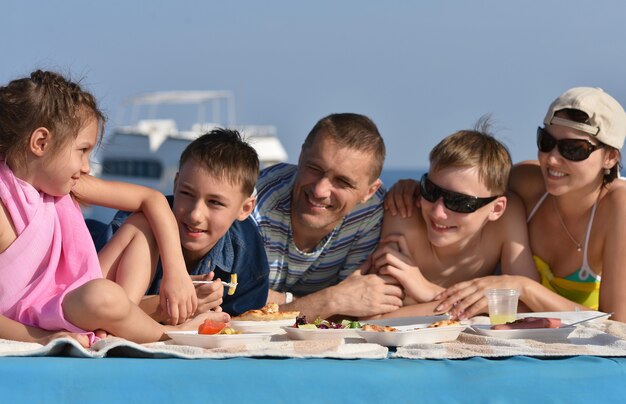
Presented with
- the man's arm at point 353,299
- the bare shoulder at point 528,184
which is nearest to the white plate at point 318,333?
the man's arm at point 353,299

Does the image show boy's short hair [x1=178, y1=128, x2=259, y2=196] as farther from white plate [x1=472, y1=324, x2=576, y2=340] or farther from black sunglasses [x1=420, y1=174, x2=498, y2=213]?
white plate [x1=472, y1=324, x2=576, y2=340]

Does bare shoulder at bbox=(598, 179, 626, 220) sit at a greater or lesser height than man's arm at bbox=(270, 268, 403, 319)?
greater

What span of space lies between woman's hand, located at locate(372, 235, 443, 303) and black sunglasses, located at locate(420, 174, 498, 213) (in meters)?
0.34

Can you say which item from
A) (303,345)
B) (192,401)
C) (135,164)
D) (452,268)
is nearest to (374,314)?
(452,268)

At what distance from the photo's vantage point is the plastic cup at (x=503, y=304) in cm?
395

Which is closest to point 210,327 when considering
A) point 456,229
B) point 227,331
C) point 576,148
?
point 227,331

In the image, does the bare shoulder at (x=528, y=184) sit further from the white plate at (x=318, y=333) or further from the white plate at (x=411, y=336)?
the white plate at (x=318, y=333)

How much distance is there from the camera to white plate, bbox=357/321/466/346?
137 inches

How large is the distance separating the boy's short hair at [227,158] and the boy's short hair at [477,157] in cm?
96

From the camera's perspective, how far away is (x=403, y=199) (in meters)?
5.06

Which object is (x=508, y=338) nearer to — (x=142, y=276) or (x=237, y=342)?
(x=237, y=342)

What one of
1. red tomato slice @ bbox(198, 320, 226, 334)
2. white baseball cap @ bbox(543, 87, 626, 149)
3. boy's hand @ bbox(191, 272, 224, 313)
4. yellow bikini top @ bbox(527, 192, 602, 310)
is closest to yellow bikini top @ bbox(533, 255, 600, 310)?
yellow bikini top @ bbox(527, 192, 602, 310)

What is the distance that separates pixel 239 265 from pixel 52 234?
1.07 meters

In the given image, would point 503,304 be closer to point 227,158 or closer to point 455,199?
point 455,199
